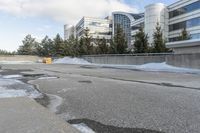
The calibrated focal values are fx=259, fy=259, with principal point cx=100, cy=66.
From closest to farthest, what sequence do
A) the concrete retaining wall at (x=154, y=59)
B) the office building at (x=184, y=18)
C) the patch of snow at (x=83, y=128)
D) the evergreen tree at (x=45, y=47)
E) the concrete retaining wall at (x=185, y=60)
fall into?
1. the patch of snow at (x=83, y=128)
2. the concrete retaining wall at (x=185, y=60)
3. the concrete retaining wall at (x=154, y=59)
4. the office building at (x=184, y=18)
5. the evergreen tree at (x=45, y=47)

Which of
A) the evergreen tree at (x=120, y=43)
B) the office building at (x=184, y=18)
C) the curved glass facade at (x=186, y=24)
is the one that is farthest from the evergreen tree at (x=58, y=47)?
the evergreen tree at (x=120, y=43)

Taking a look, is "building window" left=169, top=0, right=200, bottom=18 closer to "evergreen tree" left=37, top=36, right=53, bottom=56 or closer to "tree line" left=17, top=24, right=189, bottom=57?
"tree line" left=17, top=24, right=189, bottom=57

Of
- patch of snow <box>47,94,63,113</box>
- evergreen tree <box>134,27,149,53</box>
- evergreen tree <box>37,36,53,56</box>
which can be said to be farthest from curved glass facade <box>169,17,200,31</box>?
patch of snow <box>47,94,63,113</box>

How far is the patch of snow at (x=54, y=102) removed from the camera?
7115mm

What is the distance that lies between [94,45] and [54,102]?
57924 mm

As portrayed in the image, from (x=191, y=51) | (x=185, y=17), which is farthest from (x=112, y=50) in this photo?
(x=185, y=17)

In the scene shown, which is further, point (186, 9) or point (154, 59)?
point (186, 9)

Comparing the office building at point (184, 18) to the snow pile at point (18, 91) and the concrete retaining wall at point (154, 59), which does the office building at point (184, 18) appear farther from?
the snow pile at point (18, 91)

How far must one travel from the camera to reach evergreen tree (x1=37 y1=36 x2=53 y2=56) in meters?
88.9

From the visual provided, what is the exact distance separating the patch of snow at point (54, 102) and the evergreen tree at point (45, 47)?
78.6 m

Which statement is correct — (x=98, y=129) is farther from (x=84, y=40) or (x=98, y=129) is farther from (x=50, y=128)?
(x=84, y=40)

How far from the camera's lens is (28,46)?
322 feet

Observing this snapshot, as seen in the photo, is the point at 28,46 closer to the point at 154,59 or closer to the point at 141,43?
the point at 141,43

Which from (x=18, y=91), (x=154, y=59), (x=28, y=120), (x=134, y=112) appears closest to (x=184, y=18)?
(x=154, y=59)
